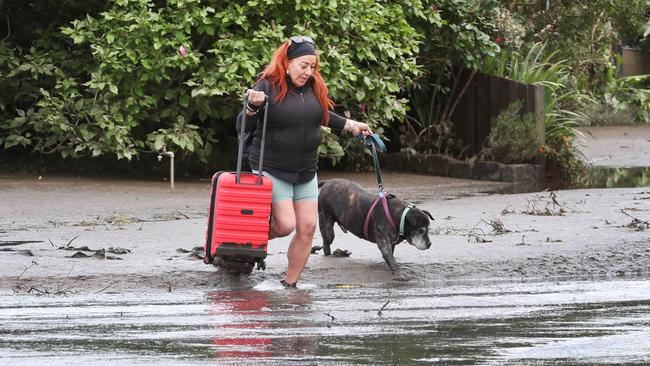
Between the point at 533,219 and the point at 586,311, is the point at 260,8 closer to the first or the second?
the point at 533,219

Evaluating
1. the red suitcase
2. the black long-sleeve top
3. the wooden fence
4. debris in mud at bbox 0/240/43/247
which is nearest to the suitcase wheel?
the red suitcase

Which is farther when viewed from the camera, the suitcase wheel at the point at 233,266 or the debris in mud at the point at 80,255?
the debris in mud at the point at 80,255

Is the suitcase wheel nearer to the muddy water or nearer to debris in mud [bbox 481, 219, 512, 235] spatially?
the muddy water

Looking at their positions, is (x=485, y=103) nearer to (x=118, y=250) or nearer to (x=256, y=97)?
(x=118, y=250)

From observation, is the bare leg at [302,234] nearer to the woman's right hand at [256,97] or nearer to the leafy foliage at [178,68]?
the woman's right hand at [256,97]

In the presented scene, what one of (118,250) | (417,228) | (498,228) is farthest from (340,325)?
(498,228)

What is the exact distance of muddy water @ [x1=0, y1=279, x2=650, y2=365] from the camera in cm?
643

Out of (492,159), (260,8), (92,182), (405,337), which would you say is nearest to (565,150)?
(492,159)

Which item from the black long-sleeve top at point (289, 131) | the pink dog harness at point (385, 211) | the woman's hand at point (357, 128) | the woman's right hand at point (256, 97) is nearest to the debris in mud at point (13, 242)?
the black long-sleeve top at point (289, 131)

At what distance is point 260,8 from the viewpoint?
15.1 metres

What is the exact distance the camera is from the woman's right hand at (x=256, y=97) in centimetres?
856

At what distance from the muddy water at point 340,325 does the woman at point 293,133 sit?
0.49 metres

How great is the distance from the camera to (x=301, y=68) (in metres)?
8.71

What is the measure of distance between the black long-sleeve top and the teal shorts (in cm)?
5
